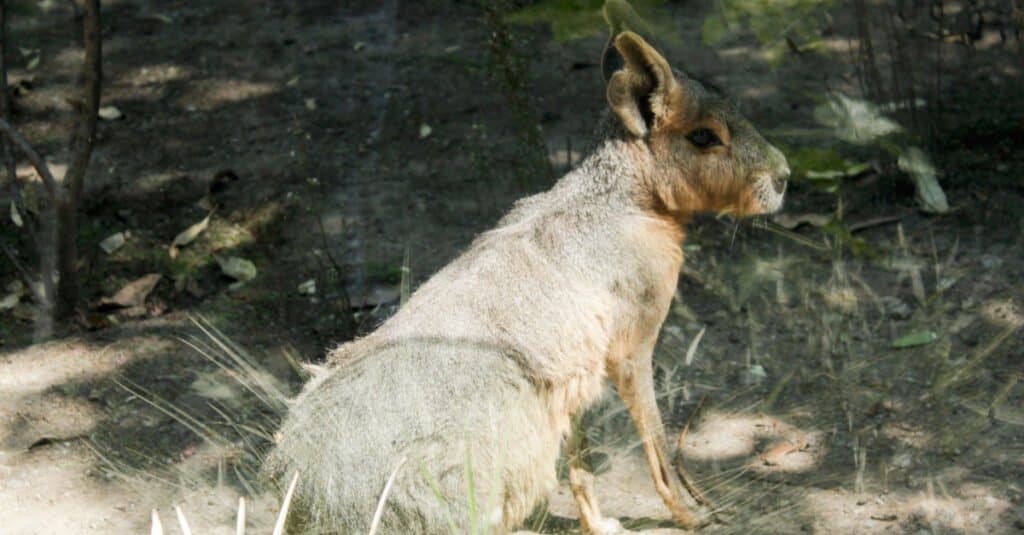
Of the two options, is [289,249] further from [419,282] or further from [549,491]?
[549,491]

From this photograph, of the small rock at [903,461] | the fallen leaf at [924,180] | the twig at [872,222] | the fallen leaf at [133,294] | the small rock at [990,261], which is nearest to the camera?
the small rock at [903,461]

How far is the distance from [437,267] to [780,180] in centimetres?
200

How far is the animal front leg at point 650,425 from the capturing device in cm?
404

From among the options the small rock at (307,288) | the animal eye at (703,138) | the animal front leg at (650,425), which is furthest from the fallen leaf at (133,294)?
the animal eye at (703,138)

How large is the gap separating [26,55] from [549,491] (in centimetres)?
523

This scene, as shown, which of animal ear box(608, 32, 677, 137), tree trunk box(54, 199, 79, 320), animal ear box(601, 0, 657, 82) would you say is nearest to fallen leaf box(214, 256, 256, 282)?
tree trunk box(54, 199, 79, 320)

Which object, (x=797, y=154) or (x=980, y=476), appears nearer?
(x=980, y=476)

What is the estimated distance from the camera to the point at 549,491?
3.84 meters

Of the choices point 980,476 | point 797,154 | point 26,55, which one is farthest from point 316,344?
point 26,55

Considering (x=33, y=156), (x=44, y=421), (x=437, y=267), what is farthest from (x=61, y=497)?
(x=437, y=267)

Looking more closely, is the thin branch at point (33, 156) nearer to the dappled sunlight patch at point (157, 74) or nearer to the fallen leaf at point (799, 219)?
the dappled sunlight patch at point (157, 74)

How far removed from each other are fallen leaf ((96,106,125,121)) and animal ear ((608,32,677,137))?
13.1 feet

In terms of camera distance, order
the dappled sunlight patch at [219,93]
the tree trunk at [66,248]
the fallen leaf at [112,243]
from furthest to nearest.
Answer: the dappled sunlight patch at [219,93], the fallen leaf at [112,243], the tree trunk at [66,248]

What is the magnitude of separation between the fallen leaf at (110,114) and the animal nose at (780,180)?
428 cm
